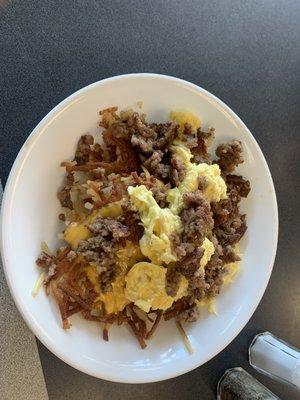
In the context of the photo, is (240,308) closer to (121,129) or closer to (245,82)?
(121,129)

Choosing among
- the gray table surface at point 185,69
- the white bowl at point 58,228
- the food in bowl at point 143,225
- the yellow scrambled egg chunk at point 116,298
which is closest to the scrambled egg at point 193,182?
the food in bowl at point 143,225

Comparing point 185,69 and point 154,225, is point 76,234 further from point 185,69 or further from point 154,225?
point 185,69

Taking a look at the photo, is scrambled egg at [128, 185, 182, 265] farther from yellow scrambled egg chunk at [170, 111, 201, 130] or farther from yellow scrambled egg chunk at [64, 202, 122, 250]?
yellow scrambled egg chunk at [170, 111, 201, 130]

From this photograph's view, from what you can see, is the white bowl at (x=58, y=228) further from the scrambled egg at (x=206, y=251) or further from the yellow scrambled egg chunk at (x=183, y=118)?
the scrambled egg at (x=206, y=251)

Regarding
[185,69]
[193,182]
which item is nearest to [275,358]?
Answer: [193,182]

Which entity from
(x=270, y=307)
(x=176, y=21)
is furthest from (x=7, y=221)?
(x=270, y=307)

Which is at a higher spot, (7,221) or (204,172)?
(204,172)
